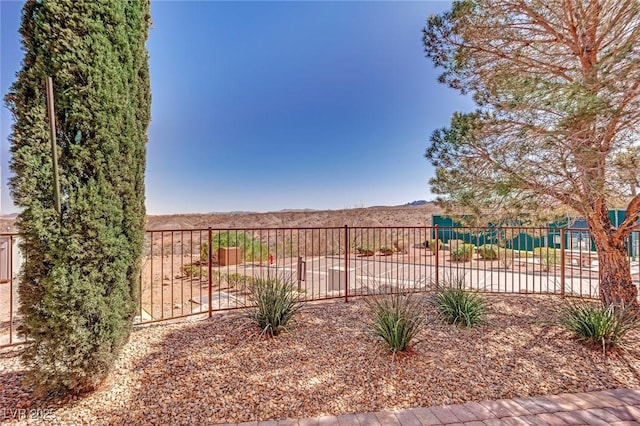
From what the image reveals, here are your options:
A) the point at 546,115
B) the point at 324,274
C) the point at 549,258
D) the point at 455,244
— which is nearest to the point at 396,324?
the point at 546,115

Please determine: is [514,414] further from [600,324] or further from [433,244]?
[433,244]

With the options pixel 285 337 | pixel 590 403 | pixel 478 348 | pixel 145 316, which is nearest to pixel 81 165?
pixel 285 337

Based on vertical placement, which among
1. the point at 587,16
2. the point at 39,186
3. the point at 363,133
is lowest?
the point at 39,186

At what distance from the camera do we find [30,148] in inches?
74.2

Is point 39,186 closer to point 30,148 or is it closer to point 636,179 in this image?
point 30,148

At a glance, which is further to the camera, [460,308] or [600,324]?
[460,308]

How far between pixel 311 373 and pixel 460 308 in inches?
86.4

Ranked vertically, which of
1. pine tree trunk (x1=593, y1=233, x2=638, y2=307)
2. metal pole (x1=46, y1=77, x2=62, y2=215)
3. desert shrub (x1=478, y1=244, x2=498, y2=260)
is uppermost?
metal pole (x1=46, y1=77, x2=62, y2=215)

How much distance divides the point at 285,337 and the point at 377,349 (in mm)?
1047

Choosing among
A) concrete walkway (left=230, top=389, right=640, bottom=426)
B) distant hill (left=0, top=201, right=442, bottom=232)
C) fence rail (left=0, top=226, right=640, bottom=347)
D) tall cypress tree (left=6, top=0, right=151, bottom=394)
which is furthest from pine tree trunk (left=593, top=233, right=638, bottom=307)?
distant hill (left=0, top=201, right=442, bottom=232)

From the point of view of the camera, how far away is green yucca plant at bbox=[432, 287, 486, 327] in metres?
3.50

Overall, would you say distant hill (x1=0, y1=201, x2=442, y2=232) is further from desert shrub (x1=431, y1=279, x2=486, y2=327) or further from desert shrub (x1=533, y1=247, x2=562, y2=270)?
desert shrub (x1=431, y1=279, x2=486, y2=327)

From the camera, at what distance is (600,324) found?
2947 mm

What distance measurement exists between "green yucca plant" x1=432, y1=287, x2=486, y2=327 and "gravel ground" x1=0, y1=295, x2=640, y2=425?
5.7 inches
